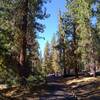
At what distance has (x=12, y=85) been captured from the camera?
1132 inches

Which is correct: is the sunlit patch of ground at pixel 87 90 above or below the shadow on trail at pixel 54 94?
below

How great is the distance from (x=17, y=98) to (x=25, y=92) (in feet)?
9.02

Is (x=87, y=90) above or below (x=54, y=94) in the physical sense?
below

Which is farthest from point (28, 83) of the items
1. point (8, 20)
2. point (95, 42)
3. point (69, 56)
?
point (69, 56)

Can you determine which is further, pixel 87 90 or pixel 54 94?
pixel 87 90

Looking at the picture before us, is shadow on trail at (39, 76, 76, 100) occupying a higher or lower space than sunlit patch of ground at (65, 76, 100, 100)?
higher

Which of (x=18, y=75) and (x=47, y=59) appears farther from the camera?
(x=47, y=59)

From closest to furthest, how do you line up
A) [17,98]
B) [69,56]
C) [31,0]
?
[17,98]
[31,0]
[69,56]

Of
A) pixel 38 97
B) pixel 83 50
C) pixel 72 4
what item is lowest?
pixel 38 97

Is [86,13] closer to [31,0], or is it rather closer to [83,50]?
[31,0]

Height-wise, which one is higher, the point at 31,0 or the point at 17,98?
the point at 31,0

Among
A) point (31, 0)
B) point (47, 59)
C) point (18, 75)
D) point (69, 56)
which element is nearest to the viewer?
point (18, 75)

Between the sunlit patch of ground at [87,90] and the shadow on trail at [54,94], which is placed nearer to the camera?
the shadow on trail at [54,94]

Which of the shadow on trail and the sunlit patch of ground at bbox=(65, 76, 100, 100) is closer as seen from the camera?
the shadow on trail
